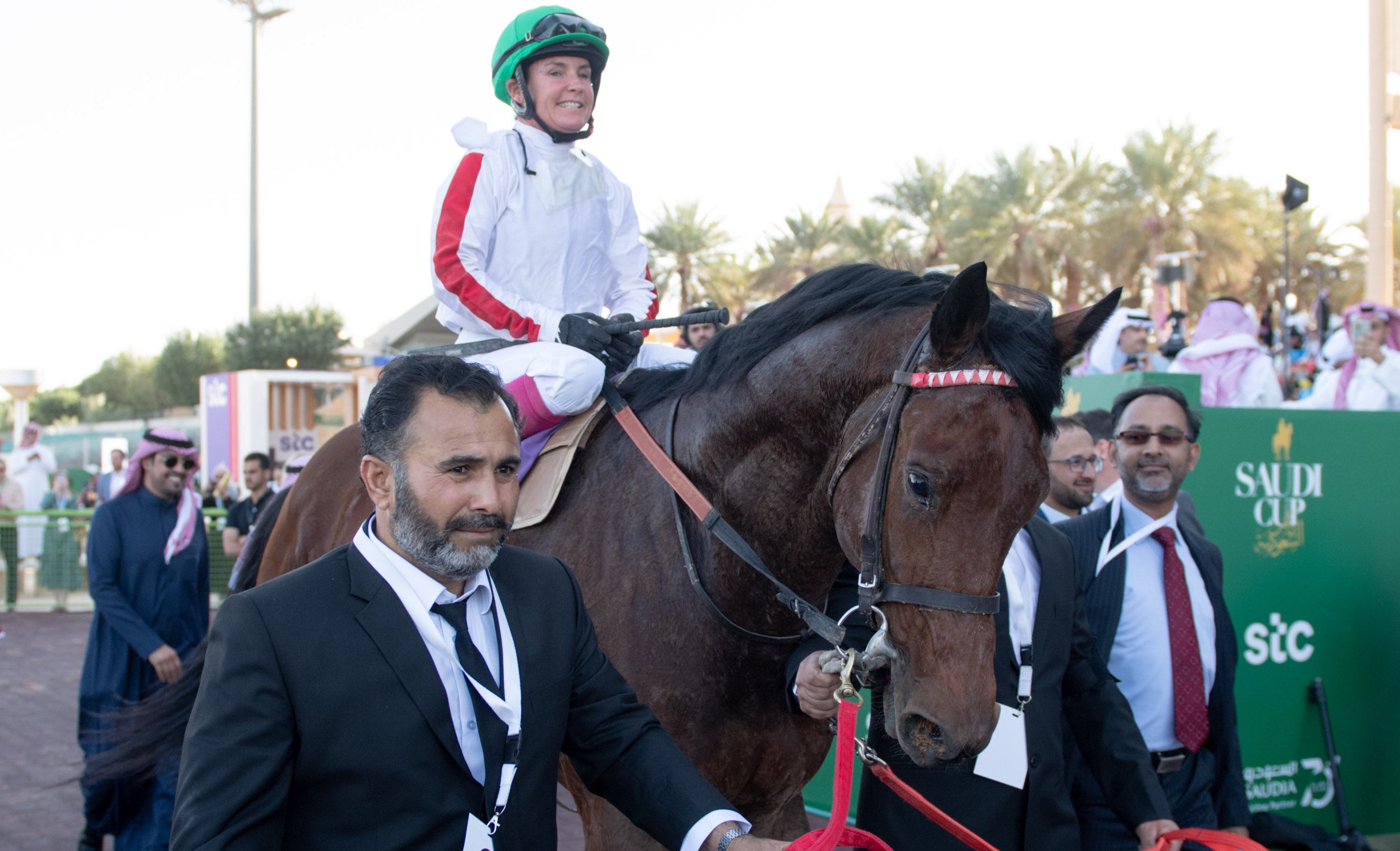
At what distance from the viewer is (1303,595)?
5.04 meters

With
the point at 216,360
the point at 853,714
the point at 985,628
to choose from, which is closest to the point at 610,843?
the point at 853,714

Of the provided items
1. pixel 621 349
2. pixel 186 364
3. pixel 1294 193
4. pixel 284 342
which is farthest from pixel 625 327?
pixel 186 364

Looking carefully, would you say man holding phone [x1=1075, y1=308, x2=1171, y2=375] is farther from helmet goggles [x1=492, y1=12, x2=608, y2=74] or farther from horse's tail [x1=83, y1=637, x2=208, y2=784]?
horse's tail [x1=83, y1=637, x2=208, y2=784]

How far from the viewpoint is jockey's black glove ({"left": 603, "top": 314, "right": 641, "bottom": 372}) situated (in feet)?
10.1

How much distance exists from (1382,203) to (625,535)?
8.34 m

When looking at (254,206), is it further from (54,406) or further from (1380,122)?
(54,406)

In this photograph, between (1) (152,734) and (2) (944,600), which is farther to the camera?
(1) (152,734)

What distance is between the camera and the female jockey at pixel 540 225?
3135 mm

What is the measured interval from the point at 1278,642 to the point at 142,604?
5.55 metres

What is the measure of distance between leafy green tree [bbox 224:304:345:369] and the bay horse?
112 ft

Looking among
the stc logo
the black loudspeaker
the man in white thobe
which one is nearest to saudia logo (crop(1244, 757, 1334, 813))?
the stc logo

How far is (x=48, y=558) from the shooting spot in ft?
43.5

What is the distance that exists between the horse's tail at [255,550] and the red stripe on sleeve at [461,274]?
1.66m

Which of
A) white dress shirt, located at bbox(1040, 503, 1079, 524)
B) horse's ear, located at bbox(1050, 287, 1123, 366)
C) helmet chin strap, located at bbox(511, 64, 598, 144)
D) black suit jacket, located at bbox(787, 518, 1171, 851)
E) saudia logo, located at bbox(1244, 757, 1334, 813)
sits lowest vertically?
saudia logo, located at bbox(1244, 757, 1334, 813)
